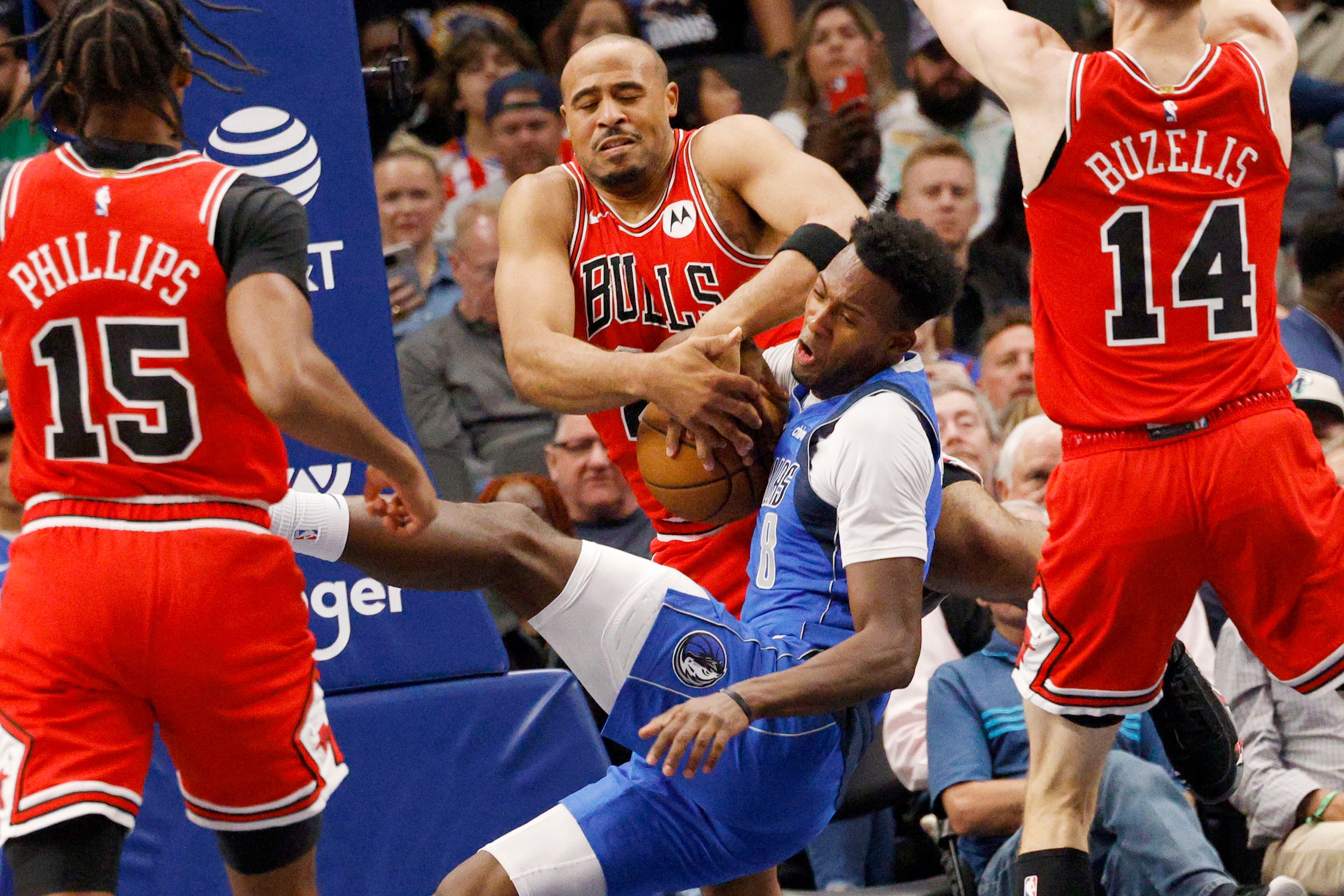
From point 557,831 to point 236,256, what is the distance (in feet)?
4.69

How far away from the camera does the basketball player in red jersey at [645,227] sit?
13.1 feet

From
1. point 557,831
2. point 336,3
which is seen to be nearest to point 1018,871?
point 557,831

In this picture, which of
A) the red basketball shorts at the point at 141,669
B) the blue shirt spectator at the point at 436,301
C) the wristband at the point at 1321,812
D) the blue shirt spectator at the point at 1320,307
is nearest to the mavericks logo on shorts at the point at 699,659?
the red basketball shorts at the point at 141,669

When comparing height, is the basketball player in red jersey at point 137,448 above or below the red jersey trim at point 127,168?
below

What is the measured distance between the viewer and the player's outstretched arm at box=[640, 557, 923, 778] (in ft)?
10.0

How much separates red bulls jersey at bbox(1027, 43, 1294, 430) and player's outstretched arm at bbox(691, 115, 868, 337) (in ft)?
1.84

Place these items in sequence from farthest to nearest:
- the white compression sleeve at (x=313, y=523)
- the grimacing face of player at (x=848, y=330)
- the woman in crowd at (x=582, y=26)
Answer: the woman in crowd at (x=582, y=26), the grimacing face of player at (x=848, y=330), the white compression sleeve at (x=313, y=523)

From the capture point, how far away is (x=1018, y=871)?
143 inches

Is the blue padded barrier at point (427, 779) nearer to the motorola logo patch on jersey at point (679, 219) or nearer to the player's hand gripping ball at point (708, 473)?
the player's hand gripping ball at point (708, 473)

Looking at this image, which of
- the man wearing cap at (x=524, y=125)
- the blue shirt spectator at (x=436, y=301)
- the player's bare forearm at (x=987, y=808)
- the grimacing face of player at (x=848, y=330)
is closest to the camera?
the grimacing face of player at (x=848, y=330)

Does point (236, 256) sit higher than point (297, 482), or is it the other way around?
point (236, 256)

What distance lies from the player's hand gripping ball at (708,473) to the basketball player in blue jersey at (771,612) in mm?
133

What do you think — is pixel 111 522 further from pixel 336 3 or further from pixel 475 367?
pixel 475 367

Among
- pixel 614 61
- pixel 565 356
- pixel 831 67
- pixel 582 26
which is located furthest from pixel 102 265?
pixel 831 67
